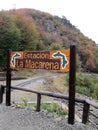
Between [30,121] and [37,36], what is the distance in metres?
47.3

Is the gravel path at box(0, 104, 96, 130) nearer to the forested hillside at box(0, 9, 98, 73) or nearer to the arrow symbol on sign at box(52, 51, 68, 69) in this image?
the arrow symbol on sign at box(52, 51, 68, 69)

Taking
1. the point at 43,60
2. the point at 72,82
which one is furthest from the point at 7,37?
the point at 72,82

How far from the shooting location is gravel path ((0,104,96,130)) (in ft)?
28.2

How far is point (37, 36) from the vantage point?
56.1 meters

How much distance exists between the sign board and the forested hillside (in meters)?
29.5

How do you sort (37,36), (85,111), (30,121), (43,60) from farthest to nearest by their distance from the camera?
(37,36) < (43,60) < (30,121) < (85,111)

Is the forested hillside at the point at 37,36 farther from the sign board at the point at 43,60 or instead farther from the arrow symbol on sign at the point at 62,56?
the arrow symbol on sign at the point at 62,56

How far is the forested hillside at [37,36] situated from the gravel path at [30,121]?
30.2 meters

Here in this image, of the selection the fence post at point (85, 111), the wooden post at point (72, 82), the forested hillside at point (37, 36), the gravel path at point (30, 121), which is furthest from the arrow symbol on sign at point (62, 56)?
the forested hillside at point (37, 36)

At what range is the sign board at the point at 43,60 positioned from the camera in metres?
9.35

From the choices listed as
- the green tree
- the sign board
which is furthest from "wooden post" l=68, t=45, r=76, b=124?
the green tree

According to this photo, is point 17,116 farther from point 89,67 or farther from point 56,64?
point 89,67

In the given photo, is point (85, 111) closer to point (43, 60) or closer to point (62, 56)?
point (62, 56)

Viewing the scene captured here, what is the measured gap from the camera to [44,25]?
287 feet
